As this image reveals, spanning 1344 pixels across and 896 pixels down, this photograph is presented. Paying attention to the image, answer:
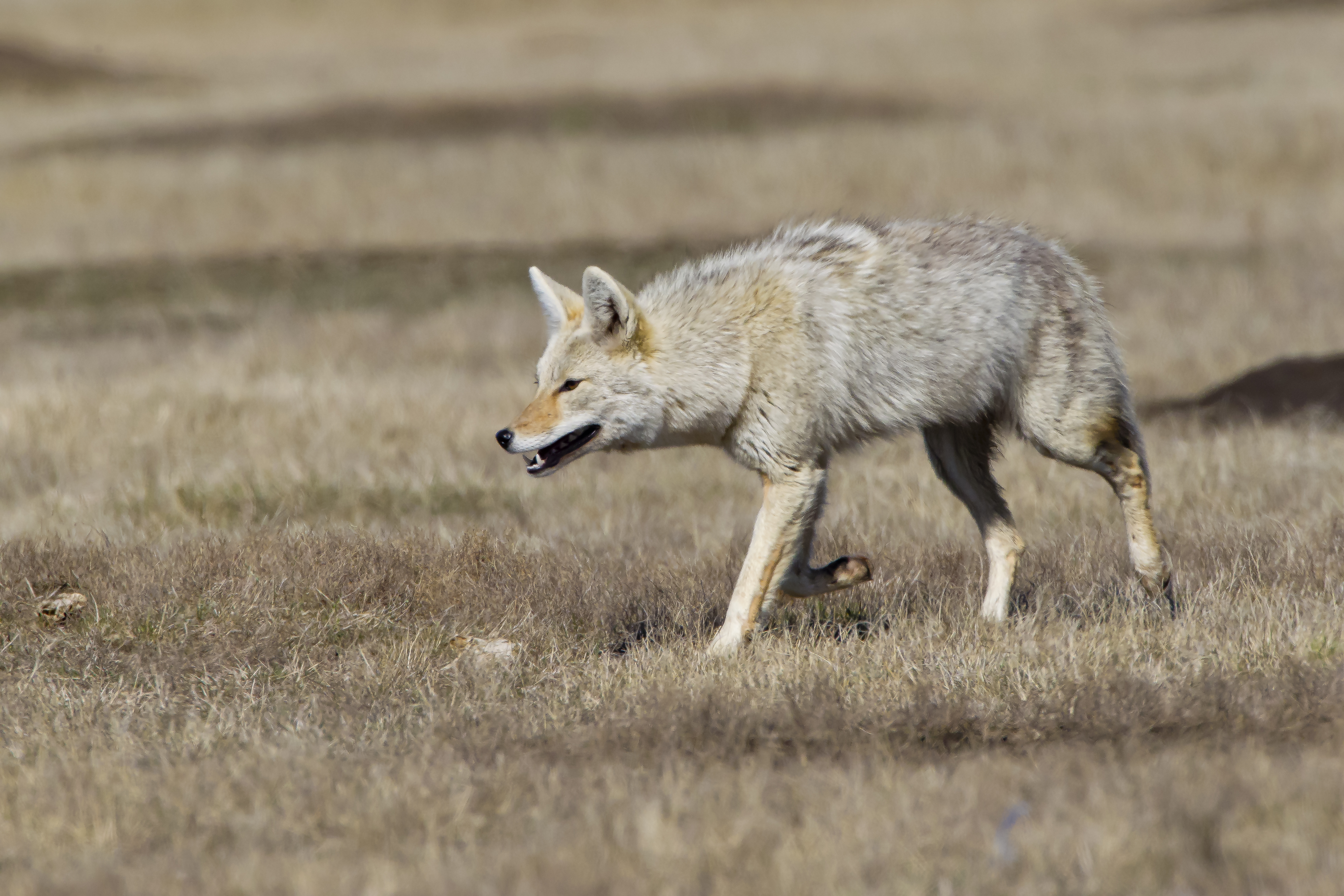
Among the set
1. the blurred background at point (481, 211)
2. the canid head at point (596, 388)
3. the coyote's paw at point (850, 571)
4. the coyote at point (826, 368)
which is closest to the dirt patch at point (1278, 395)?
the blurred background at point (481, 211)

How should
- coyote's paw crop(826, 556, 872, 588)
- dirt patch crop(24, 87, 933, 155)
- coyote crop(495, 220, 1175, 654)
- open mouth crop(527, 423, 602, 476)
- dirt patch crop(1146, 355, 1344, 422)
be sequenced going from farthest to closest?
dirt patch crop(24, 87, 933, 155) → dirt patch crop(1146, 355, 1344, 422) → coyote's paw crop(826, 556, 872, 588) → coyote crop(495, 220, 1175, 654) → open mouth crop(527, 423, 602, 476)

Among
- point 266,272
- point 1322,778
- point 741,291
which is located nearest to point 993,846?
point 1322,778

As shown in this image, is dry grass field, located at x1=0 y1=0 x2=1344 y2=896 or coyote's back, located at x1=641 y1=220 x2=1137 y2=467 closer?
dry grass field, located at x1=0 y1=0 x2=1344 y2=896

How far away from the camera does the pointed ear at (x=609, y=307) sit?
6.12 m

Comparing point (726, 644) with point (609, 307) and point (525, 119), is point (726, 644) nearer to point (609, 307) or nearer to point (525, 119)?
point (609, 307)

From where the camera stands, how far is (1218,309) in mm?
15680

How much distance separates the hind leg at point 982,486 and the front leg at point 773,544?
112 cm

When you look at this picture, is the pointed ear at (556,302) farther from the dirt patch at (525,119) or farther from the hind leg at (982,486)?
the dirt patch at (525,119)

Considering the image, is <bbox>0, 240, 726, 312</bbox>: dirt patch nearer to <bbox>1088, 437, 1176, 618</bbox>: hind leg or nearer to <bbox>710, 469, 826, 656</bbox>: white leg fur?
<bbox>1088, 437, 1176, 618</bbox>: hind leg

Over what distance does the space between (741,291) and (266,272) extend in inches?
590

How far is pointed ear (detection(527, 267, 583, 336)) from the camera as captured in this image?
6.47 metres

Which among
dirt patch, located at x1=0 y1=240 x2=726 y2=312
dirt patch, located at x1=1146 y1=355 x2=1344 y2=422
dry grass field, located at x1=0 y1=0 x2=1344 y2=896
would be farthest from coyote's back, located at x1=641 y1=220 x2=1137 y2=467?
dirt patch, located at x1=0 y1=240 x2=726 y2=312

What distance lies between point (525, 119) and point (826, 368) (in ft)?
76.4

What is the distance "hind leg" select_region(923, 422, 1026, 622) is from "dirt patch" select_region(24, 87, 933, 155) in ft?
67.4
